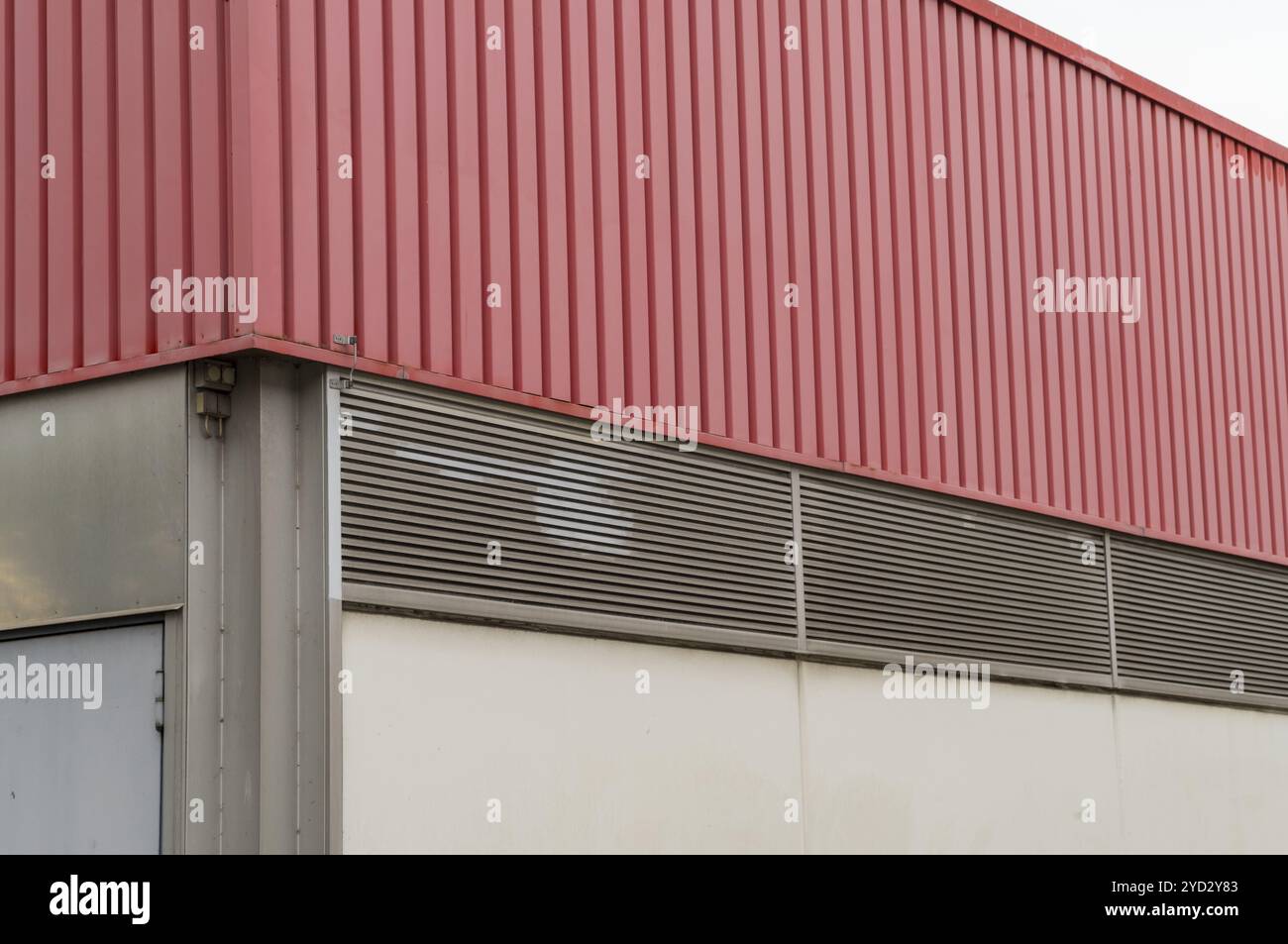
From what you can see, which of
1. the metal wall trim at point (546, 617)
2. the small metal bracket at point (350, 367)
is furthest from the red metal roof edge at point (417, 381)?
the metal wall trim at point (546, 617)

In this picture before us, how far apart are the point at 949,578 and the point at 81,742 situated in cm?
701

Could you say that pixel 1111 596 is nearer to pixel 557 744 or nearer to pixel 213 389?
pixel 557 744

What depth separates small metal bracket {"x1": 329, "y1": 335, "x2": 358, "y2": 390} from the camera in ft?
34.6

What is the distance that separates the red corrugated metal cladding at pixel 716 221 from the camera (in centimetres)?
1088

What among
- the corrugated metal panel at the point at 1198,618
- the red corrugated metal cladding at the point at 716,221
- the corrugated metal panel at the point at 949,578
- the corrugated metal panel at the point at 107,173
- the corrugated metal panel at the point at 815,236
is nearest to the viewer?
the corrugated metal panel at the point at 107,173

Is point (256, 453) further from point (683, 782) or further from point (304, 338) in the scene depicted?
point (683, 782)

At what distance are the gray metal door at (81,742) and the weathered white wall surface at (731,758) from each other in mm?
1187

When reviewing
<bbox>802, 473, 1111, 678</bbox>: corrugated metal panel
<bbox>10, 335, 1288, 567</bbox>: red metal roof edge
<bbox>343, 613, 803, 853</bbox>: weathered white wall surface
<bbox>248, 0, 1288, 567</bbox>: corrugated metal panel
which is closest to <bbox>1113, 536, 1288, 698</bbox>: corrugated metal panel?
<bbox>248, 0, 1288, 567</bbox>: corrugated metal panel

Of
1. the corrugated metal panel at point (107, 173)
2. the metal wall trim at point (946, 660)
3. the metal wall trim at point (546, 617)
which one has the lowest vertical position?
the metal wall trim at point (946, 660)

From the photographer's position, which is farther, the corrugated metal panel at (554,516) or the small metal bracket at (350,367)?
the corrugated metal panel at (554,516)

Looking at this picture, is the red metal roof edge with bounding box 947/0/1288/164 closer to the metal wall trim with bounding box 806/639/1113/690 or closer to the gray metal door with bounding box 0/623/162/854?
the metal wall trim with bounding box 806/639/1113/690

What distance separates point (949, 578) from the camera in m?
14.7

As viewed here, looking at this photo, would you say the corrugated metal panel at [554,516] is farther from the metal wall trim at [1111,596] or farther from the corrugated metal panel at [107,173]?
→ the metal wall trim at [1111,596]

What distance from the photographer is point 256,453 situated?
406 inches
